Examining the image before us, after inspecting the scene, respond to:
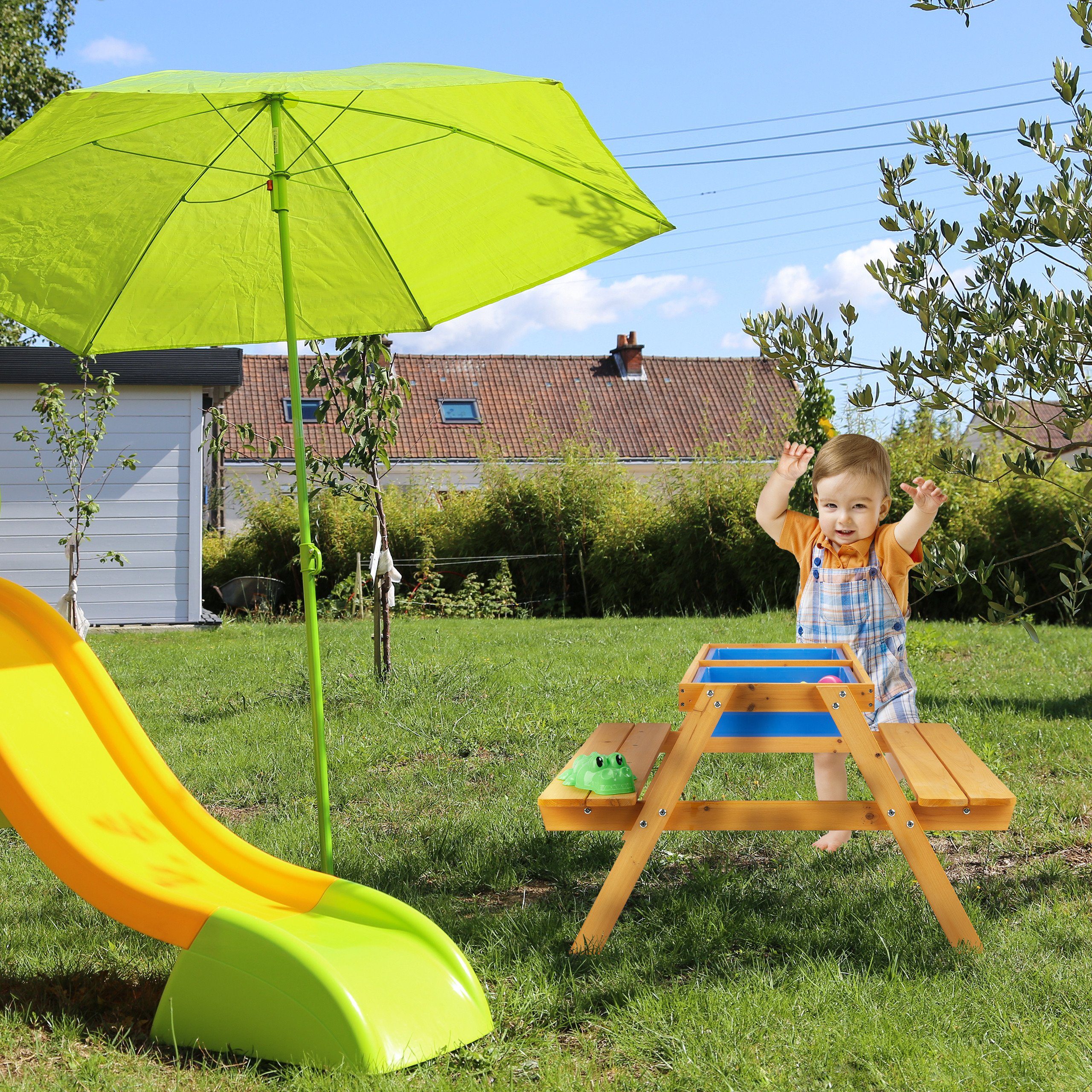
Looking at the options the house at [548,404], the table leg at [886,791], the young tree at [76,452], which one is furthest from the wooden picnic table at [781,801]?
the house at [548,404]

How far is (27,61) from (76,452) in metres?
12.4

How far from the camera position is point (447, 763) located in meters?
5.35

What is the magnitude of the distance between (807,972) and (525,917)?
0.90 m

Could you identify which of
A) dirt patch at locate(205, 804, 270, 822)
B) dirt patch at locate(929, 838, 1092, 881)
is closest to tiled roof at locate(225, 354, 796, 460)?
dirt patch at locate(205, 804, 270, 822)

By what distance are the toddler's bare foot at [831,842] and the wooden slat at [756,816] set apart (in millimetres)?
1059

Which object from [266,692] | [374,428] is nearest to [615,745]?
[374,428]

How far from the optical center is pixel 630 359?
87.4 feet

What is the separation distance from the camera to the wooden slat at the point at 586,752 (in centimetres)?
289

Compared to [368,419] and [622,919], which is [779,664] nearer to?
[622,919]

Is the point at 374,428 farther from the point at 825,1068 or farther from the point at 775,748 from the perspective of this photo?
the point at 825,1068

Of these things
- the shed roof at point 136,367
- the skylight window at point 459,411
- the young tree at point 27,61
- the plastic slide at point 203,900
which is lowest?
the plastic slide at point 203,900

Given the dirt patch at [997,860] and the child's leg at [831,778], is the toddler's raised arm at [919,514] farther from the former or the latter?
the dirt patch at [997,860]

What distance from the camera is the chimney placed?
26.6m

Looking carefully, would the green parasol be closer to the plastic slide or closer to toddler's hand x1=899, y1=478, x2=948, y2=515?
the plastic slide
